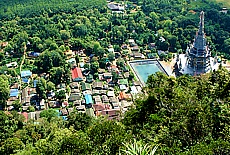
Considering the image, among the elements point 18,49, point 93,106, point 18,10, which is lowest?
point 93,106

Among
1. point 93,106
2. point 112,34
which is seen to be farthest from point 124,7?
point 93,106

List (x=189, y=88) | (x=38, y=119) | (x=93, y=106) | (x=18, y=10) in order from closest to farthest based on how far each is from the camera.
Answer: (x=189, y=88) → (x=38, y=119) → (x=93, y=106) → (x=18, y=10)

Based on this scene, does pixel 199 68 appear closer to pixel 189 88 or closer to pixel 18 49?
pixel 189 88

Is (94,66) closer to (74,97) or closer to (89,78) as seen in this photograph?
(89,78)

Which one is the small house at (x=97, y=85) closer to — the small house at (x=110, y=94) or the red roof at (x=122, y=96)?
the small house at (x=110, y=94)

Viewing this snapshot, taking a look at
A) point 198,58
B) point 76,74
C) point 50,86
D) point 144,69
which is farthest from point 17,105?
point 198,58

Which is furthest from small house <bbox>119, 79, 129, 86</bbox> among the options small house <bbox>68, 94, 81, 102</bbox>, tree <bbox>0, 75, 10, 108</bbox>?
tree <bbox>0, 75, 10, 108</bbox>
